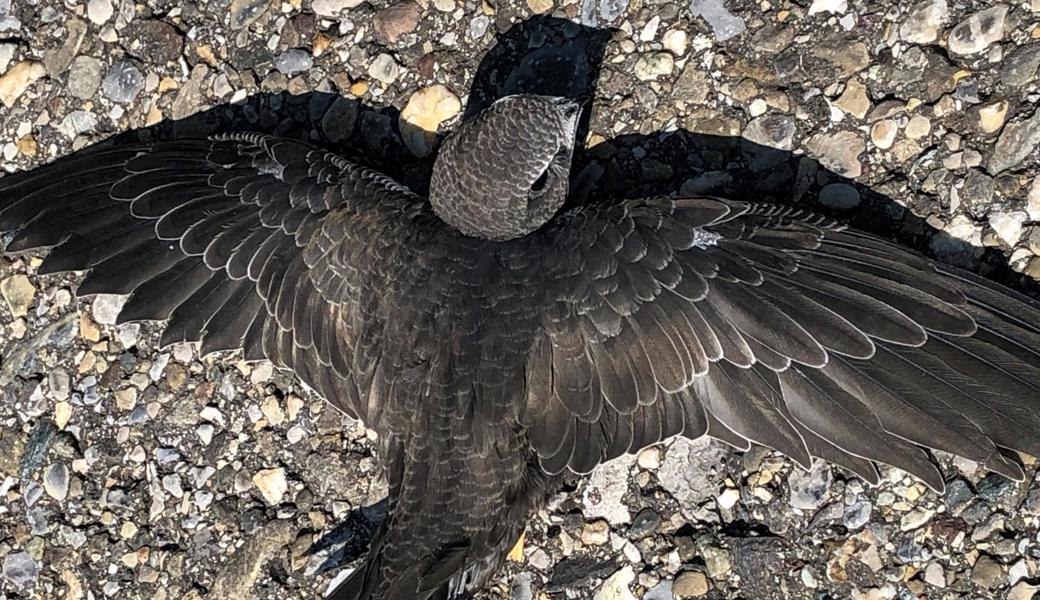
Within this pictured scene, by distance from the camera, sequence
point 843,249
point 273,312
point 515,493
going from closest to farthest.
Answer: point 843,249
point 515,493
point 273,312

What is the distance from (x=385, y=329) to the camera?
3.90m

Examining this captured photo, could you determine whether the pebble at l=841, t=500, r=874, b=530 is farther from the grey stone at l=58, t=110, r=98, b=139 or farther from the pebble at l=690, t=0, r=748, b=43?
the grey stone at l=58, t=110, r=98, b=139

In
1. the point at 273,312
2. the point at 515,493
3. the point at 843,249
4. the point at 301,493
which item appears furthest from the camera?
the point at 301,493

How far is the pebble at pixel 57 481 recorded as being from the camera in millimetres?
4797

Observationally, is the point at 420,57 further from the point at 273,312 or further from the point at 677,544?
the point at 677,544

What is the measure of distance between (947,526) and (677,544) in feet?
2.95

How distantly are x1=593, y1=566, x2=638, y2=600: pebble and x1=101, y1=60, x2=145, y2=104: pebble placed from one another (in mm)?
2743

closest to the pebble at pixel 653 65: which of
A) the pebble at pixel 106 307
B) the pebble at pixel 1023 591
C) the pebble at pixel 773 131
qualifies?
the pebble at pixel 773 131

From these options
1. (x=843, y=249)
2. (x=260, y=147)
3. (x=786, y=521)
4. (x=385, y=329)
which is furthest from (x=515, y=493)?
(x=260, y=147)

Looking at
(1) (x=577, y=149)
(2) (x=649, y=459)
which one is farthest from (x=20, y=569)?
(1) (x=577, y=149)

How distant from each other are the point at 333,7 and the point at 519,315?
5.84 feet

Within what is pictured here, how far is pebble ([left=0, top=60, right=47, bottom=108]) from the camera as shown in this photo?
5.11 m

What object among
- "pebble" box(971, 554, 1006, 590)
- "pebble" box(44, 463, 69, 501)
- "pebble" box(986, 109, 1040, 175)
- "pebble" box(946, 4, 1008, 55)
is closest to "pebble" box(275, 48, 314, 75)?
"pebble" box(44, 463, 69, 501)

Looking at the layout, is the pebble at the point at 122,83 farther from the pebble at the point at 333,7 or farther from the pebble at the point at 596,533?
the pebble at the point at 596,533
